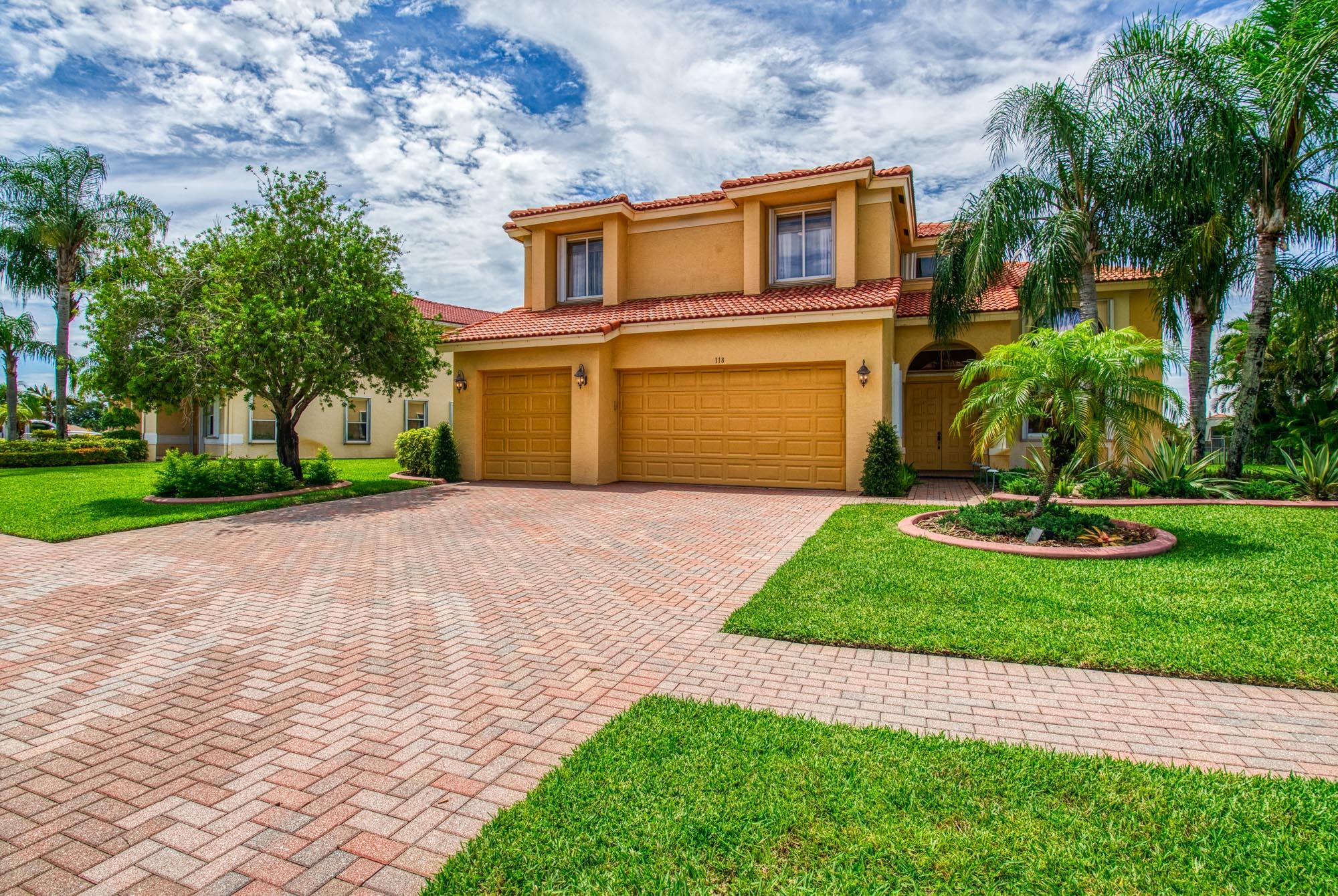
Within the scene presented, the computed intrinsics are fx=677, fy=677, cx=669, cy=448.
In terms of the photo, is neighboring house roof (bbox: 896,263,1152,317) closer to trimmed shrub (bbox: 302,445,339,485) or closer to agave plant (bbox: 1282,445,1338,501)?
agave plant (bbox: 1282,445,1338,501)

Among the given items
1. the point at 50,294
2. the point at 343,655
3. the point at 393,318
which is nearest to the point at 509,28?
the point at 393,318

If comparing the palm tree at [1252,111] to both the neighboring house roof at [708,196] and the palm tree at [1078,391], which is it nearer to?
the neighboring house roof at [708,196]

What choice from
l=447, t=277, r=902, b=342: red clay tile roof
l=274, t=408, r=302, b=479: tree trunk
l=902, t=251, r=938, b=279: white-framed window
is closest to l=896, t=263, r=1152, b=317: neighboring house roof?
l=447, t=277, r=902, b=342: red clay tile roof

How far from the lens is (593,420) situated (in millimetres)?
15797

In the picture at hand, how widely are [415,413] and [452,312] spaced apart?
833 centimetres

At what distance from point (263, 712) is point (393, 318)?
12.4 m

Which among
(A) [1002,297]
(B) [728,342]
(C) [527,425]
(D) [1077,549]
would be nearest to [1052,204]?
(A) [1002,297]

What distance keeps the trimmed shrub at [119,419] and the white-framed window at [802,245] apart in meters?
26.3

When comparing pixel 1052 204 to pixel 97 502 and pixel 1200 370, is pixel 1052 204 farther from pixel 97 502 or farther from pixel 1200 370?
pixel 97 502

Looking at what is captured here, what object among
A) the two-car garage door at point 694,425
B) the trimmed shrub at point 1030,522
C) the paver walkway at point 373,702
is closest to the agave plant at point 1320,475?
the trimmed shrub at point 1030,522

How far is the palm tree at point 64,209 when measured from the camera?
22234 millimetres

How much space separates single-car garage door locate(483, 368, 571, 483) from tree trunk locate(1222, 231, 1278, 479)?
527 inches

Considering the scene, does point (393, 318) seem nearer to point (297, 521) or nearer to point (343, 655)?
point (297, 521)

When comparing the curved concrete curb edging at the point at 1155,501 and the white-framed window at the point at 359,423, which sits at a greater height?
the white-framed window at the point at 359,423
